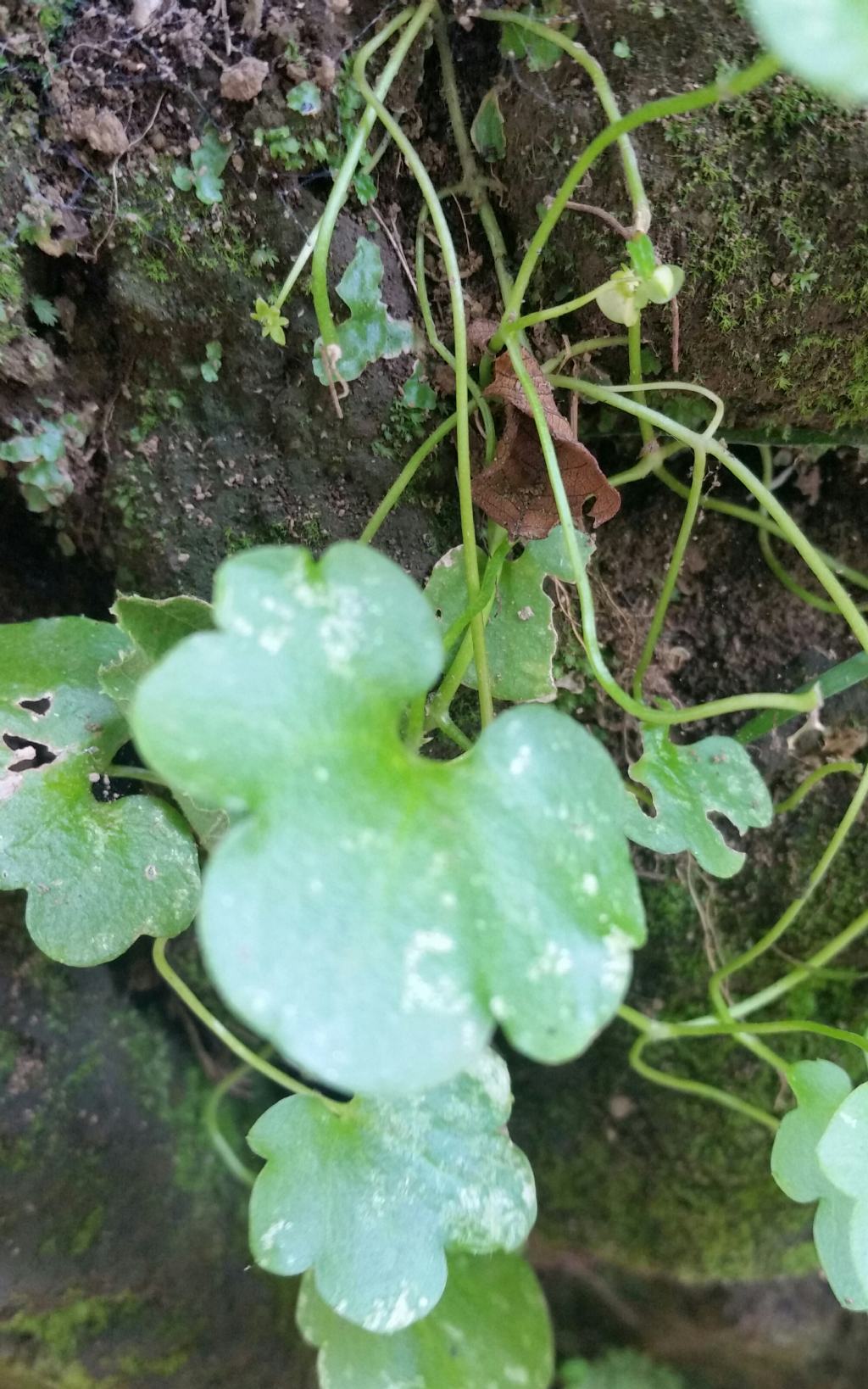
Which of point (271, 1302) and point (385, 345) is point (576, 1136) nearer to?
point (271, 1302)

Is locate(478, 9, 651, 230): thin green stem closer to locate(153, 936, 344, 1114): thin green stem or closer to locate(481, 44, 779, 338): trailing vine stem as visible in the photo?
locate(481, 44, 779, 338): trailing vine stem

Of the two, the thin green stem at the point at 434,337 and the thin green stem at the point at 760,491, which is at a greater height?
the thin green stem at the point at 760,491

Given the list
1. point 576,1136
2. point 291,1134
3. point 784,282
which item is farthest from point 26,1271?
point 784,282

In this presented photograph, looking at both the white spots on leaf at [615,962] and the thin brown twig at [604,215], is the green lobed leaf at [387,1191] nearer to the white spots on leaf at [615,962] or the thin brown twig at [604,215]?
the white spots on leaf at [615,962]

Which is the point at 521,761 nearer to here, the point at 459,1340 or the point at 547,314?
the point at 547,314

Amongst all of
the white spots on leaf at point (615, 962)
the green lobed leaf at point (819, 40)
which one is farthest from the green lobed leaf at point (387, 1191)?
the green lobed leaf at point (819, 40)

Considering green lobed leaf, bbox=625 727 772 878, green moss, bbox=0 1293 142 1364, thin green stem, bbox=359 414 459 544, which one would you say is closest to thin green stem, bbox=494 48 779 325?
thin green stem, bbox=359 414 459 544
